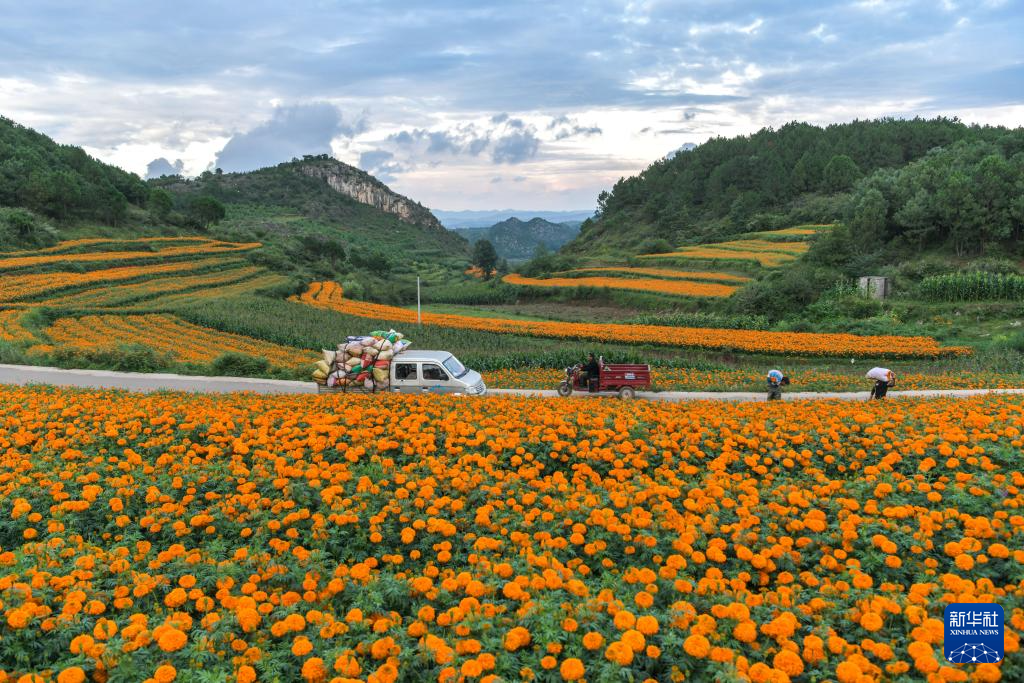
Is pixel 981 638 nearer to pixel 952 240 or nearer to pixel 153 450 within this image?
pixel 153 450

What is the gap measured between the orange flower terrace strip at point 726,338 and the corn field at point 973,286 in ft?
34.0

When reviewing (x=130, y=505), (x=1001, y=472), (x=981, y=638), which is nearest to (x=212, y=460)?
(x=130, y=505)

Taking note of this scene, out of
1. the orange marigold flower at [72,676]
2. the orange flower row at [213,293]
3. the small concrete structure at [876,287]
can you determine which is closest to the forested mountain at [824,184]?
the small concrete structure at [876,287]

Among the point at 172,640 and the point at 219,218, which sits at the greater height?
the point at 219,218

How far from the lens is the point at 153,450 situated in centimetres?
815

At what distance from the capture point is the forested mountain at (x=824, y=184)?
40.7m

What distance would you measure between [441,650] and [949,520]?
4615 millimetres

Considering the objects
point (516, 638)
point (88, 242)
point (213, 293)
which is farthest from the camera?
point (88, 242)

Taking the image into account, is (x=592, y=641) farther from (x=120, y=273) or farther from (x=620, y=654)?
(x=120, y=273)

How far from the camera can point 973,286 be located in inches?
1294

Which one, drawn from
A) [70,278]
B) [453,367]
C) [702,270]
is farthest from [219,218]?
[453,367]

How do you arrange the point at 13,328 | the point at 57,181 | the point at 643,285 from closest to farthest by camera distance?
the point at 13,328 < the point at 643,285 < the point at 57,181

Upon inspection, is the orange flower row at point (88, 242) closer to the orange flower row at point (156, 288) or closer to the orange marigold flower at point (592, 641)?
the orange flower row at point (156, 288)

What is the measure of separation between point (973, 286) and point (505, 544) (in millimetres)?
37952
